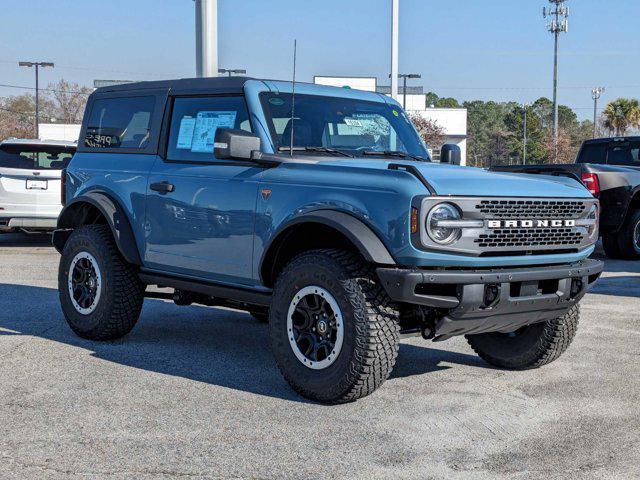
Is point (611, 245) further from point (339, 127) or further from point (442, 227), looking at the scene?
point (442, 227)

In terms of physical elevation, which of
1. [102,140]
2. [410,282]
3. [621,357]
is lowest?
[621,357]

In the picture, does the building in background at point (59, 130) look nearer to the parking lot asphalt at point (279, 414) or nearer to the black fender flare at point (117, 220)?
the black fender flare at point (117, 220)

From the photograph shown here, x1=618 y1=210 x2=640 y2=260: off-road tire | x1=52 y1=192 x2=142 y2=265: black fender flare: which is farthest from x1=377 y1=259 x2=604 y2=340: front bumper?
x1=618 y1=210 x2=640 y2=260: off-road tire

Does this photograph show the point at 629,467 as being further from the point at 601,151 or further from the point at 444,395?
the point at 601,151

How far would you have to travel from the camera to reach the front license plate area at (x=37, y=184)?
48.5 ft

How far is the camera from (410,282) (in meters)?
5.27

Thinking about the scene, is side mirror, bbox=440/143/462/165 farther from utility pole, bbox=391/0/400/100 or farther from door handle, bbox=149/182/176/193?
utility pole, bbox=391/0/400/100

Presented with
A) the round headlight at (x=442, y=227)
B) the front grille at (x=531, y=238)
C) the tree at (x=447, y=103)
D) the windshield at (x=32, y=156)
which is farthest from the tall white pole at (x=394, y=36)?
the tree at (x=447, y=103)

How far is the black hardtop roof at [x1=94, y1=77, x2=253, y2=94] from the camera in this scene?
22.2 ft

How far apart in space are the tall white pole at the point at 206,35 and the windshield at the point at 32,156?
287 cm

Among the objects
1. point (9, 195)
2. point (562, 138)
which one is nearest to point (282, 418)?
point (9, 195)

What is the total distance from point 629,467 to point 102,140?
5.07 metres

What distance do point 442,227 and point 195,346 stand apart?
2924 mm

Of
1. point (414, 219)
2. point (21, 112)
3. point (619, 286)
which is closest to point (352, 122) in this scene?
point (414, 219)
